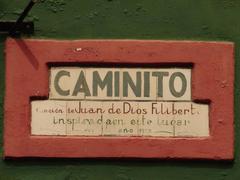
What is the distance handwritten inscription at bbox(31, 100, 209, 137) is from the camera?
5.38 meters

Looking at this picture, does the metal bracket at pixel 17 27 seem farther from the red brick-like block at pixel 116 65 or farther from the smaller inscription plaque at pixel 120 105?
the smaller inscription plaque at pixel 120 105

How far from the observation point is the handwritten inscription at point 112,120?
17.6 ft

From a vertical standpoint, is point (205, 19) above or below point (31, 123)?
above

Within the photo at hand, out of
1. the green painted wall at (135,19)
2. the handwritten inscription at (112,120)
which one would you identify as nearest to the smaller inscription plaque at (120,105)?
the handwritten inscription at (112,120)

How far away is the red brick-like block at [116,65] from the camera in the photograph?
534 cm

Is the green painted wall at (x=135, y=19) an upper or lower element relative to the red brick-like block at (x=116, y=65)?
upper

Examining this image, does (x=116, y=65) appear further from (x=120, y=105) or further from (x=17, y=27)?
(x=17, y=27)

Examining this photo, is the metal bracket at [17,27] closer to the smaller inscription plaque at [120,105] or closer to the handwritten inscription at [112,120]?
the smaller inscription plaque at [120,105]

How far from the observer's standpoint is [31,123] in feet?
17.6

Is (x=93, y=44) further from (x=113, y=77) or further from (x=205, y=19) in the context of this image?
(x=205, y=19)

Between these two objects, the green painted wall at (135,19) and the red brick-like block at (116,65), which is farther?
the green painted wall at (135,19)

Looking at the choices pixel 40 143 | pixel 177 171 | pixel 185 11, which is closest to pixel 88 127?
pixel 40 143

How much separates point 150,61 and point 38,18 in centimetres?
84

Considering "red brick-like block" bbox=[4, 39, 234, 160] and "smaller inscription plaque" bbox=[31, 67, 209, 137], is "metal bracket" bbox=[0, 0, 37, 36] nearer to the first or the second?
"red brick-like block" bbox=[4, 39, 234, 160]
